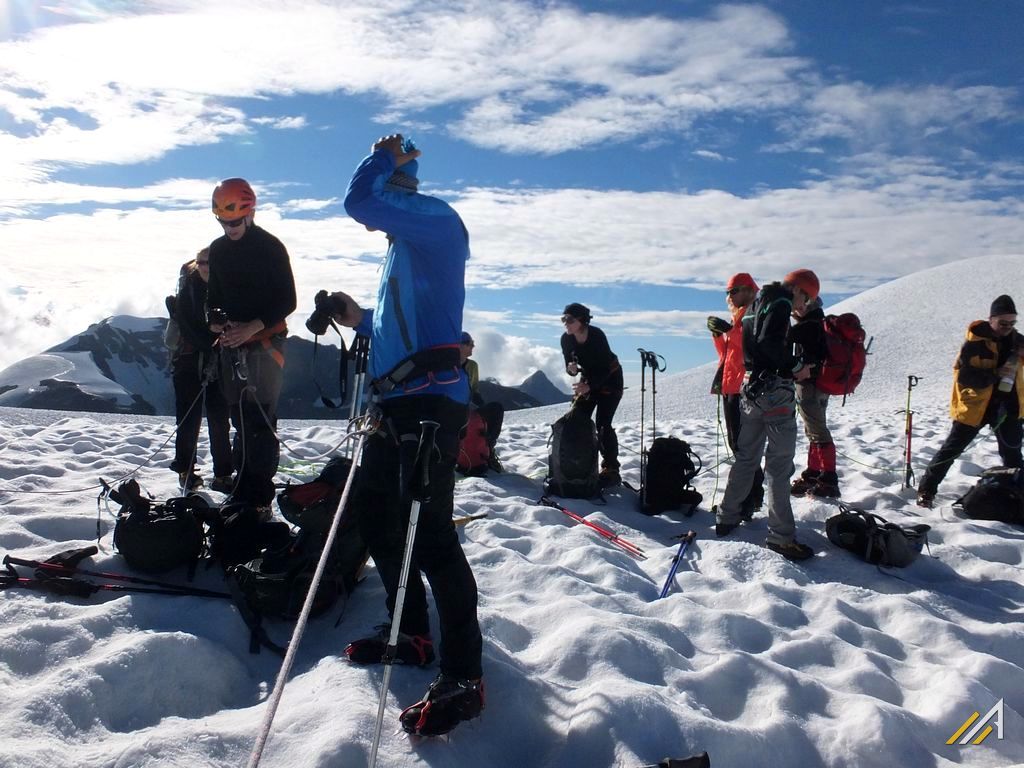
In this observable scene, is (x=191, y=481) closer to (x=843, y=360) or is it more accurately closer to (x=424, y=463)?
(x=424, y=463)

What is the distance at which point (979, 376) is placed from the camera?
688 centimetres

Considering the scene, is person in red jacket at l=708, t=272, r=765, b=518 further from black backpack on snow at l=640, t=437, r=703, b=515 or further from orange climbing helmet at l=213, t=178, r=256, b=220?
orange climbing helmet at l=213, t=178, r=256, b=220

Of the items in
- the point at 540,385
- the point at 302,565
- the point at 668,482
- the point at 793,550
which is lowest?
the point at 540,385

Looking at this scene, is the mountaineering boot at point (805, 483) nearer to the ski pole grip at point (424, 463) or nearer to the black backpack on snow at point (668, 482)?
the black backpack on snow at point (668, 482)

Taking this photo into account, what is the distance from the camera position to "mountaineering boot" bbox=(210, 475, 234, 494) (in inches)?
258

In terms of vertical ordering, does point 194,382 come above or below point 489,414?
above

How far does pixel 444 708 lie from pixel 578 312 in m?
5.48

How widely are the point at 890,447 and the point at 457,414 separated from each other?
29.4 ft

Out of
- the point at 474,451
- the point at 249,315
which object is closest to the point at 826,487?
the point at 474,451

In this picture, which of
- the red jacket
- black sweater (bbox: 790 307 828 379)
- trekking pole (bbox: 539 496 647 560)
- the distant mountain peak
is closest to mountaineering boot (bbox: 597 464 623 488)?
trekking pole (bbox: 539 496 647 560)

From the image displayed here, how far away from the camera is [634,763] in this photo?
284cm

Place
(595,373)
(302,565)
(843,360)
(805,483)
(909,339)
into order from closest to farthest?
1. (302,565)
2. (843,360)
3. (805,483)
4. (595,373)
5. (909,339)

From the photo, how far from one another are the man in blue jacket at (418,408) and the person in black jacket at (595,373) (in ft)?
15.0

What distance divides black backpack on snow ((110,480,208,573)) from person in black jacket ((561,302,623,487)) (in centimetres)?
445
